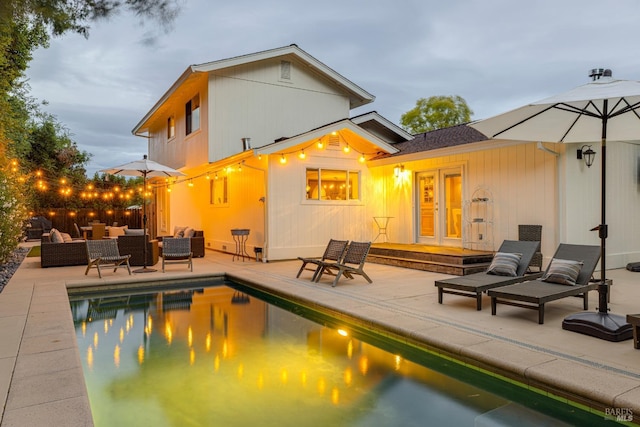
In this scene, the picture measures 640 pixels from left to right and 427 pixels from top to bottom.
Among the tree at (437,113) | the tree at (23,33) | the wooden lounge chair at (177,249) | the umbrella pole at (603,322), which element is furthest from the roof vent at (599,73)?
the tree at (437,113)

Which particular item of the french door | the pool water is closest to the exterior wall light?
the french door

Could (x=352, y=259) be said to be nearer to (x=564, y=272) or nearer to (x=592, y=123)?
(x=564, y=272)

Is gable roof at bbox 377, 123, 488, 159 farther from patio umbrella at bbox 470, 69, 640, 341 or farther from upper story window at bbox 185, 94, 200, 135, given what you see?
upper story window at bbox 185, 94, 200, 135

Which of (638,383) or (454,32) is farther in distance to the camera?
(454,32)

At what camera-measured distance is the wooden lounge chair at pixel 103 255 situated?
897 cm

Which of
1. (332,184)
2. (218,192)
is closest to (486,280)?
(332,184)

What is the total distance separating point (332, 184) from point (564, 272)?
7507 millimetres

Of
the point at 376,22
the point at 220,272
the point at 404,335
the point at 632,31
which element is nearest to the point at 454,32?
the point at 376,22

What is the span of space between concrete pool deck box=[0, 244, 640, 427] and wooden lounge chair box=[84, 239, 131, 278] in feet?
1.99

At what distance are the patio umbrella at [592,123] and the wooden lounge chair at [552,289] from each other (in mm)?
368

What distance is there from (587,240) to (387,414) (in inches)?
298

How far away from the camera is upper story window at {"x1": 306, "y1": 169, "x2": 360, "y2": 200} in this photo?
12031 mm

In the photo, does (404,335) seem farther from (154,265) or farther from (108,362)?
A: (154,265)

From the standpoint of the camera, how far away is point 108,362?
452 centimetres
